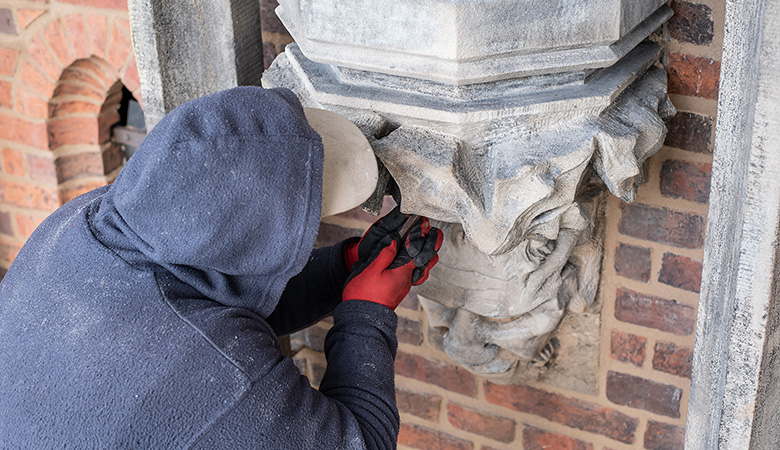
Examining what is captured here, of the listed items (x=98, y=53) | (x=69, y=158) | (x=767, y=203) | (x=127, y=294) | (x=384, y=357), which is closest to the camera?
(x=767, y=203)

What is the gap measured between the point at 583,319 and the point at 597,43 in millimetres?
654

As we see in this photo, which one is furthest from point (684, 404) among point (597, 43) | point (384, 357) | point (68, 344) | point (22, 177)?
point (22, 177)

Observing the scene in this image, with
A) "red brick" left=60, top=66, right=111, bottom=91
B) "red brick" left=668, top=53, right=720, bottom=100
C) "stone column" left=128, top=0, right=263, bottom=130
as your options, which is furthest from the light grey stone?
"red brick" left=60, top=66, right=111, bottom=91

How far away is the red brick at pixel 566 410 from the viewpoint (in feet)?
5.25

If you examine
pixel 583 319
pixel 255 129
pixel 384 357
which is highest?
pixel 255 129

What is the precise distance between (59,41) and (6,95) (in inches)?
10.1

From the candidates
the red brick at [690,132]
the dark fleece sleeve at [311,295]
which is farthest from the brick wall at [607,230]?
the dark fleece sleeve at [311,295]

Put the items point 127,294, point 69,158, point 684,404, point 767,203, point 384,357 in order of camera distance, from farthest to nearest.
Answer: point 69,158, point 684,404, point 384,357, point 127,294, point 767,203

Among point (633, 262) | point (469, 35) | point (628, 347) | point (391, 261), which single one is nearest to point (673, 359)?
point (628, 347)

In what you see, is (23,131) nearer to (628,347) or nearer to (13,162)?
(13,162)

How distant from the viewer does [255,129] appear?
3.22 feet

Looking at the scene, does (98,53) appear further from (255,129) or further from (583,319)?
(583,319)

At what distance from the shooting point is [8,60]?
6.61 ft

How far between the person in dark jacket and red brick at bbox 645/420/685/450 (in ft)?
2.27
